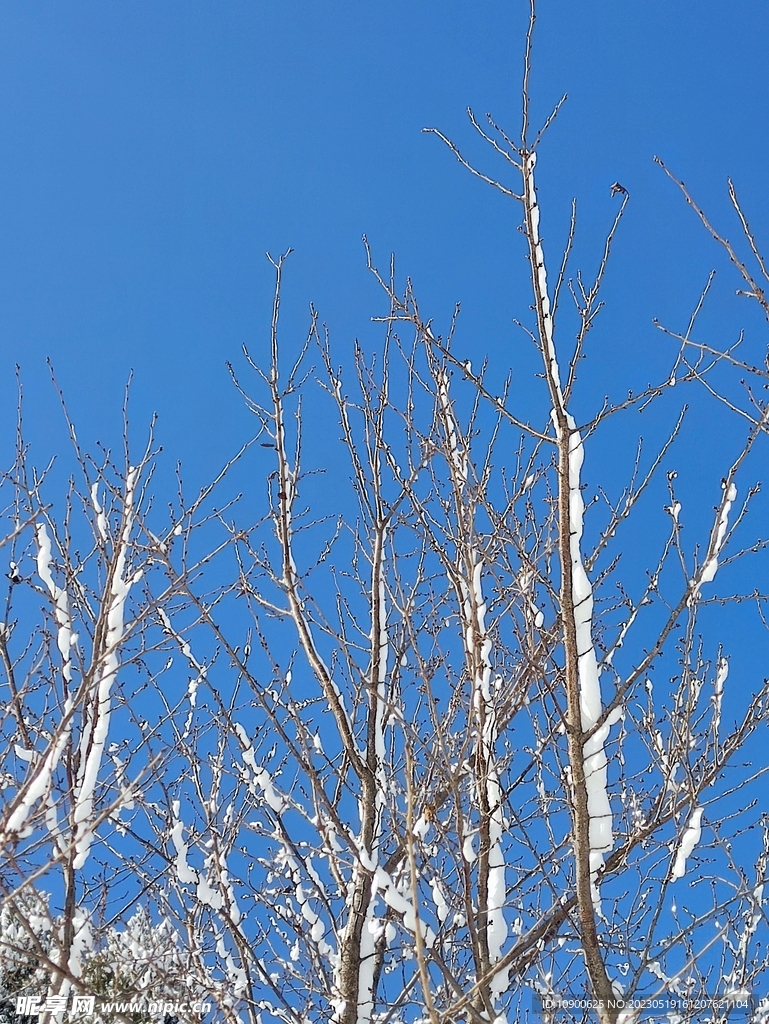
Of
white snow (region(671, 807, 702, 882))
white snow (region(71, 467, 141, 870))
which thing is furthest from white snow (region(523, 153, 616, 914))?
white snow (region(71, 467, 141, 870))

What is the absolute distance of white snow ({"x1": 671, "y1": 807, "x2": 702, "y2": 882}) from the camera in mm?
2844

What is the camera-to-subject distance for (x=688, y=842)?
9.34 ft

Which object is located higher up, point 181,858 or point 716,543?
point 716,543

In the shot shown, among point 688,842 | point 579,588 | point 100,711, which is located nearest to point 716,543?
point 579,588

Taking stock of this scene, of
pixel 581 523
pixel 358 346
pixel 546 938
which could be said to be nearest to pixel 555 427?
Result: pixel 581 523

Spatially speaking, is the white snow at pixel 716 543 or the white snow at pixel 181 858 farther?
the white snow at pixel 181 858

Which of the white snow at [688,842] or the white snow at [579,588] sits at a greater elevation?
the white snow at [579,588]

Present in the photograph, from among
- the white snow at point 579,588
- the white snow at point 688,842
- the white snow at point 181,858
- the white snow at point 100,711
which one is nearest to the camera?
the white snow at point 579,588

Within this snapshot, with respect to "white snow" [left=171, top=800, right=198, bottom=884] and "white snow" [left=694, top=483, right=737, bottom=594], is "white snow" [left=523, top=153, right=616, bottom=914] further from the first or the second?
"white snow" [left=171, top=800, right=198, bottom=884]

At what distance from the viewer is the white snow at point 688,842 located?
2844 mm

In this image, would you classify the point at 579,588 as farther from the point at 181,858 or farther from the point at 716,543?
the point at 181,858

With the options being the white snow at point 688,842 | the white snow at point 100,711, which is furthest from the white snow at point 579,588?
the white snow at point 100,711

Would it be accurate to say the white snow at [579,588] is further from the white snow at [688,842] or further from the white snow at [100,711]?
the white snow at [100,711]

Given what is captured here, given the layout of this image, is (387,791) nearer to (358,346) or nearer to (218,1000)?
(218,1000)
